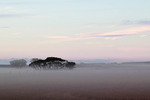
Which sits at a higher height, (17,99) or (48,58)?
(48,58)

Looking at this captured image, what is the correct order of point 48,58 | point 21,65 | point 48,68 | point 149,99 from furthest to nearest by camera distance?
point 21,65 → point 48,68 → point 48,58 → point 149,99

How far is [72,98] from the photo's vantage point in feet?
55.9

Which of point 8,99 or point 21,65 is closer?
point 8,99

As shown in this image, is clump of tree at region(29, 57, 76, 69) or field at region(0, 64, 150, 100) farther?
clump of tree at region(29, 57, 76, 69)

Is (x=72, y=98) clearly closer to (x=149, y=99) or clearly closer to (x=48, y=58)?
(x=149, y=99)

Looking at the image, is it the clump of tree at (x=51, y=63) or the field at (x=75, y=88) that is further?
the clump of tree at (x=51, y=63)

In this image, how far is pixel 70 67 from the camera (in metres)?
72.9

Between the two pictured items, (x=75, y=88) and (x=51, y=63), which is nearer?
(x=75, y=88)

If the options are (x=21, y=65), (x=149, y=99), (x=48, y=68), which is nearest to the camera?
(x=149, y=99)

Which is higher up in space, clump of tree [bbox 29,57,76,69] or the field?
clump of tree [bbox 29,57,76,69]

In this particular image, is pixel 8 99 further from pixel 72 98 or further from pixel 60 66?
pixel 60 66

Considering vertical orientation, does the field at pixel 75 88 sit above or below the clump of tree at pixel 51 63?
below

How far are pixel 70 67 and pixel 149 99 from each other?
57.0 metres

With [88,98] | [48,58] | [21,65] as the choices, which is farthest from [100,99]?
[21,65]
